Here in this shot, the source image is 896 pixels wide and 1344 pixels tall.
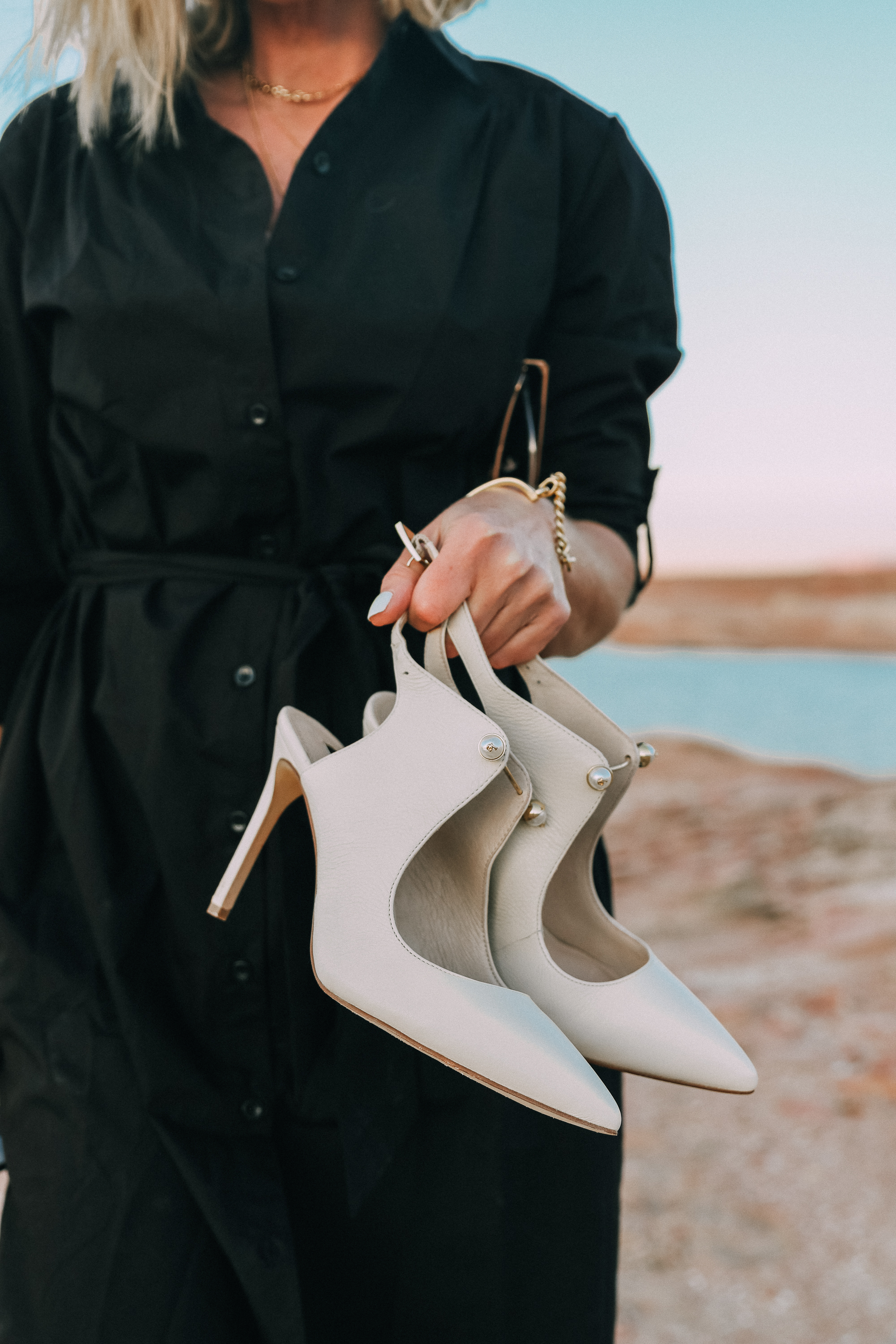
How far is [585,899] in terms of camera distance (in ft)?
2.46

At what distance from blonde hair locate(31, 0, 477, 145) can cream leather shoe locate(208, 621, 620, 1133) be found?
61 cm

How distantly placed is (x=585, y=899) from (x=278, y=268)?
1.90 feet

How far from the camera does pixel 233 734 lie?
0.92 m

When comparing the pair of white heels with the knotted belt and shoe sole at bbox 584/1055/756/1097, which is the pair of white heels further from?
the knotted belt

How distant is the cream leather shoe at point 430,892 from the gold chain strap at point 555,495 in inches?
6.8

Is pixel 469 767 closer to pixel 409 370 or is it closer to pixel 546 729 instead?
pixel 546 729

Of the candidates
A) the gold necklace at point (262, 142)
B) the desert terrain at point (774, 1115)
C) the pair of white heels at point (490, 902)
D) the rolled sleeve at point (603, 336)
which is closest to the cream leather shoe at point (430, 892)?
the pair of white heels at point (490, 902)

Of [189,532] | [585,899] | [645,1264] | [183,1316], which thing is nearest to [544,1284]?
[183,1316]

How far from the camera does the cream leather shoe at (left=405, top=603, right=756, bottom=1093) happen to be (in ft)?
2.14

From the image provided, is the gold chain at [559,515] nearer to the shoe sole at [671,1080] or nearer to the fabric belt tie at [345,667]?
the fabric belt tie at [345,667]

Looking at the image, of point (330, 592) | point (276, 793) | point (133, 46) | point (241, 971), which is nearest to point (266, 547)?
point (330, 592)

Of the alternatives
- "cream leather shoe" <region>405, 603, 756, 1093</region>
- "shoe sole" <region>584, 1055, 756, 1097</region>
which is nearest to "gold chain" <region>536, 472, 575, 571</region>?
"cream leather shoe" <region>405, 603, 756, 1093</region>

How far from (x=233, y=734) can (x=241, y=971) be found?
0.20 metres

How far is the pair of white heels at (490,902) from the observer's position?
1.98ft
